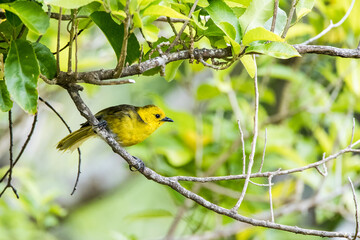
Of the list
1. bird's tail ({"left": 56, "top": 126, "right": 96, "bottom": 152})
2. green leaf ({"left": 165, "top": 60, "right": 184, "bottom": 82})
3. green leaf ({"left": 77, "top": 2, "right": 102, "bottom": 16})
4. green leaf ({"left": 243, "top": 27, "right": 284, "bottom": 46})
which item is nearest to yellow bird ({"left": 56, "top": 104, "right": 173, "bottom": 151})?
bird's tail ({"left": 56, "top": 126, "right": 96, "bottom": 152})

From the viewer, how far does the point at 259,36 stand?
1340 millimetres

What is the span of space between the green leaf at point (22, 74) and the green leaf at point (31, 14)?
10 centimetres

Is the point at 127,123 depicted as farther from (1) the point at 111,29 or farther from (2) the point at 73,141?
(1) the point at 111,29

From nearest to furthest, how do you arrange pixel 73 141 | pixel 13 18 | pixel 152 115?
1. pixel 13 18
2. pixel 73 141
3. pixel 152 115

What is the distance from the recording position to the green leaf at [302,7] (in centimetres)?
154

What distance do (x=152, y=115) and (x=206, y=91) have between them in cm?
60

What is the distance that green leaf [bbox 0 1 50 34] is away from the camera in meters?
1.18

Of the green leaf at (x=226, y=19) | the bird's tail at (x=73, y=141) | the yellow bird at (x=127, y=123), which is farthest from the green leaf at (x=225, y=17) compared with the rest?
the yellow bird at (x=127, y=123)

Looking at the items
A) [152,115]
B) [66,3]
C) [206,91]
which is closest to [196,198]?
[66,3]

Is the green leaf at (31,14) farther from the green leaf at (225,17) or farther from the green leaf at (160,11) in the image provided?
the green leaf at (225,17)

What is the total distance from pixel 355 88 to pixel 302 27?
49 cm

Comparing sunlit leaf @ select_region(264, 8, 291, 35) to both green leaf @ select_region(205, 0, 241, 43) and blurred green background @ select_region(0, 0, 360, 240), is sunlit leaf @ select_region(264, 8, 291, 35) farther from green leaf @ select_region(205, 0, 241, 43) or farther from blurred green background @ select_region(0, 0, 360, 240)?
blurred green background @ select_region(0, 0, 360, 240)

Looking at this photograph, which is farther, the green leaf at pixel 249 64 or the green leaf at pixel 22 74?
the green leaf at pixel 249 64

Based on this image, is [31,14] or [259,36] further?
[259,36]
